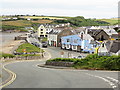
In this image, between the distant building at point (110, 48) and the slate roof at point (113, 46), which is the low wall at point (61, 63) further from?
the slate roof at point (113, 46)

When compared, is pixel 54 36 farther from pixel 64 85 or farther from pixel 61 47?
pixel 64 85

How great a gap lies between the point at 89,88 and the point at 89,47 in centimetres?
4608

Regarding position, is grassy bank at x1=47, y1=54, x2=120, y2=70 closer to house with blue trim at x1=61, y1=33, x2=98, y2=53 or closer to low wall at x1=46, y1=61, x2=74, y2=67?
low wall at x1=46, y1=61, x2=74, y2=67

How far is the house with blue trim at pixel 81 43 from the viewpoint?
6102 centimetres

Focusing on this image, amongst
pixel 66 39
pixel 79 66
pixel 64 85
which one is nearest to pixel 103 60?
pixel 79 66

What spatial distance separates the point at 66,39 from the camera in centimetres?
6906

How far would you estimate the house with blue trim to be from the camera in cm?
6102

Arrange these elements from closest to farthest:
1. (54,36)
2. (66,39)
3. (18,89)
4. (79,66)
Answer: (18,89) < (79,66) < (66,39) < (54,36)

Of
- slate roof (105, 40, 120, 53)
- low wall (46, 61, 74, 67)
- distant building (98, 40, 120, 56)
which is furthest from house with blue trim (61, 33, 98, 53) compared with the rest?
low wall (46, 61, 74, 67)

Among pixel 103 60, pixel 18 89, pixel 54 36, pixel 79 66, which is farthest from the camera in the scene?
pixel 54 36

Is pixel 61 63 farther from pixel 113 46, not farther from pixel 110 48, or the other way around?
pixel 113 46

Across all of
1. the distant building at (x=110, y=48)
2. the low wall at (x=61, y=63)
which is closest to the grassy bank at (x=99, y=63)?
the low wall at (x=61, y=63)

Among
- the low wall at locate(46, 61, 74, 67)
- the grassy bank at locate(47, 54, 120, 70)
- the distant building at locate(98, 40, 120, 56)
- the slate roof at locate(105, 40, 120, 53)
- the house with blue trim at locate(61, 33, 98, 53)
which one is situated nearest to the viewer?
the grassy bank at locate(47, 54, 120, 70)

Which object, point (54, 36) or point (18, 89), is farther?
point (54, 36)
